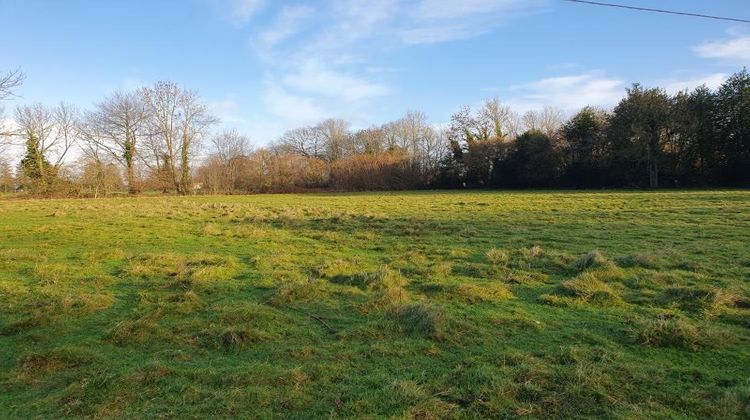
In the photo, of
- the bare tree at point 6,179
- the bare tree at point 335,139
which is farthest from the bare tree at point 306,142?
the bare tree at point 6,179

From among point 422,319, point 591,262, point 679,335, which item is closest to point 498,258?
point 591,262

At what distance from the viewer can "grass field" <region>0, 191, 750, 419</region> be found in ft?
11.3

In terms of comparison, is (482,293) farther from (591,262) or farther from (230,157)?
(230,157)

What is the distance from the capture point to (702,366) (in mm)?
4000

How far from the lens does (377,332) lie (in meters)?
4.89

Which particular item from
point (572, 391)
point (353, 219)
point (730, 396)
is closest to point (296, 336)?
point (572, 391)

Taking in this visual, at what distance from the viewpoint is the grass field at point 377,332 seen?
3445 millimetres

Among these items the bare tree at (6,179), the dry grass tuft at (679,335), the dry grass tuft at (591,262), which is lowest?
the dry grass tuft at (679,335)

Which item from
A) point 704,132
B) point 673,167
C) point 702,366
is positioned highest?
point 704,132

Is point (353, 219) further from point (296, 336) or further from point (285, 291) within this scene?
point (296, 336)

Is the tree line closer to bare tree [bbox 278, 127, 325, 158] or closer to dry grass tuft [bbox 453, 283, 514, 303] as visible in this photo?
bare tree [bbox 278, 127, 325, 158]

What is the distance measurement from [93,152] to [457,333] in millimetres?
49861

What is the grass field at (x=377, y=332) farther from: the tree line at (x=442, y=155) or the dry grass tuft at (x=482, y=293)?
the tree line at (x=442, y=155)

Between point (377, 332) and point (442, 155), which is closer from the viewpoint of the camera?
point (377, 332)
